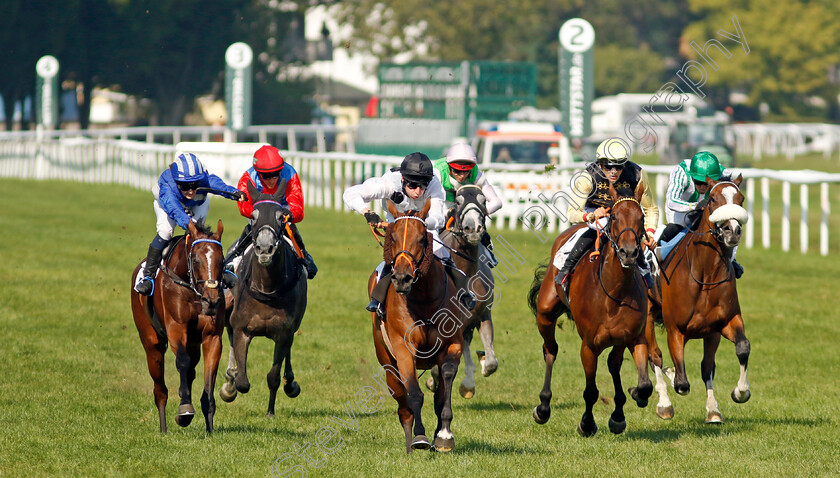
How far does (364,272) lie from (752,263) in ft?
19.7

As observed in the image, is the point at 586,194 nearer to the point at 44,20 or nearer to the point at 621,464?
the point at 621,464

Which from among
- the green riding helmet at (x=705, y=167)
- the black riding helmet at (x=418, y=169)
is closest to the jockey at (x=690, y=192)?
the green riding helmet at (x=705, y=167)

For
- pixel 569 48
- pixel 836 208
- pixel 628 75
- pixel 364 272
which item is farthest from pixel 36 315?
pixel 628 75

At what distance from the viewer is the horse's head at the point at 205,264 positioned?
7734 mm

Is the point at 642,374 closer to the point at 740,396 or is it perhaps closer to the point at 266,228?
the point at 740,396

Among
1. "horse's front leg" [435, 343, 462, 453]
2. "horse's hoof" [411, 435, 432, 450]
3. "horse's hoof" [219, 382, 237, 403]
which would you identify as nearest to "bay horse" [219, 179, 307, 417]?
"horse's hoof" [219, 382, 237, 403]

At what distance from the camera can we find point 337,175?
25.0m

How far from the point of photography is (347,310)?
46.2 feet

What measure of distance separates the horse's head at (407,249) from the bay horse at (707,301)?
250 cm

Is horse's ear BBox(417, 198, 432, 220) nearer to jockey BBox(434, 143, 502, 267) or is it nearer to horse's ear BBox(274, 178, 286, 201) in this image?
jockey BBox(434, 143, 502, 267)

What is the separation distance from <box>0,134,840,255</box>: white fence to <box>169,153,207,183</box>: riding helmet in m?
0.52

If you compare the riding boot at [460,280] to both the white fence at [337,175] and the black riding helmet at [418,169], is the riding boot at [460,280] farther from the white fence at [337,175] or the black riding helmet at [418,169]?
the white fence at [337,175]

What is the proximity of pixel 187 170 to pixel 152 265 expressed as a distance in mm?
767

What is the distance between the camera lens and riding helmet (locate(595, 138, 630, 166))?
A: 8609mm
